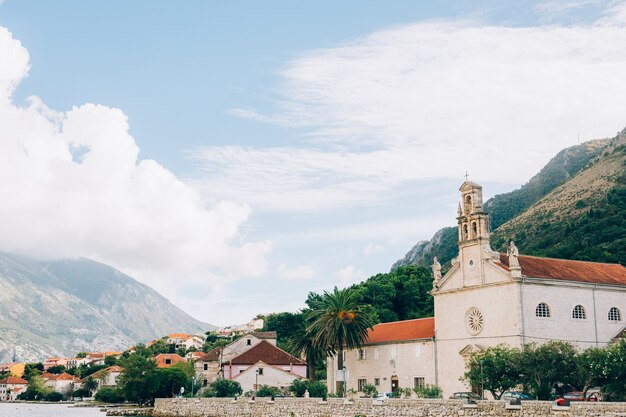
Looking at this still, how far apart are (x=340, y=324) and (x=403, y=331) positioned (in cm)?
630

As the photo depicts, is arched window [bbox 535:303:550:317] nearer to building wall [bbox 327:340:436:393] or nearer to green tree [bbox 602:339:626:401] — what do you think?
building wall [bbox 327:340:436:393]

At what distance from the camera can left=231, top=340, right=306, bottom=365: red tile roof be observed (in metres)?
93.2

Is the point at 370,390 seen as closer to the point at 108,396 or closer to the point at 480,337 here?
the point at 480,337

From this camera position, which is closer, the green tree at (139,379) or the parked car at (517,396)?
the parked car at (517,396)

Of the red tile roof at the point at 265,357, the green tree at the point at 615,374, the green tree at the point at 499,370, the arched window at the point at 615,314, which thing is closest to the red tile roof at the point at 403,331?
the green tree at the point at 499,370

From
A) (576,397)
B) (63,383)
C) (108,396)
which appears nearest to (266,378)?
(576,397)

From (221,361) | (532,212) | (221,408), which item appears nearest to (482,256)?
(221,408)

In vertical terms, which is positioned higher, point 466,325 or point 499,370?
point 466,325

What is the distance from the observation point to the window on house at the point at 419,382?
65.6 meters

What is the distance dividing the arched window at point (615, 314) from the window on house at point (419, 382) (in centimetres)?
1667

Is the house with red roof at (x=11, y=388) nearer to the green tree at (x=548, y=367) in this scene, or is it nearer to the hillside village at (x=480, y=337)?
the hillside village at (x=480, y=337)

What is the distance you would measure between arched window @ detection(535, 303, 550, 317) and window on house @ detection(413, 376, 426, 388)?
12952mm

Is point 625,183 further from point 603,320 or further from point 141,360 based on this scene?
point 141,360

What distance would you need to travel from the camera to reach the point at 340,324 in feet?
231
